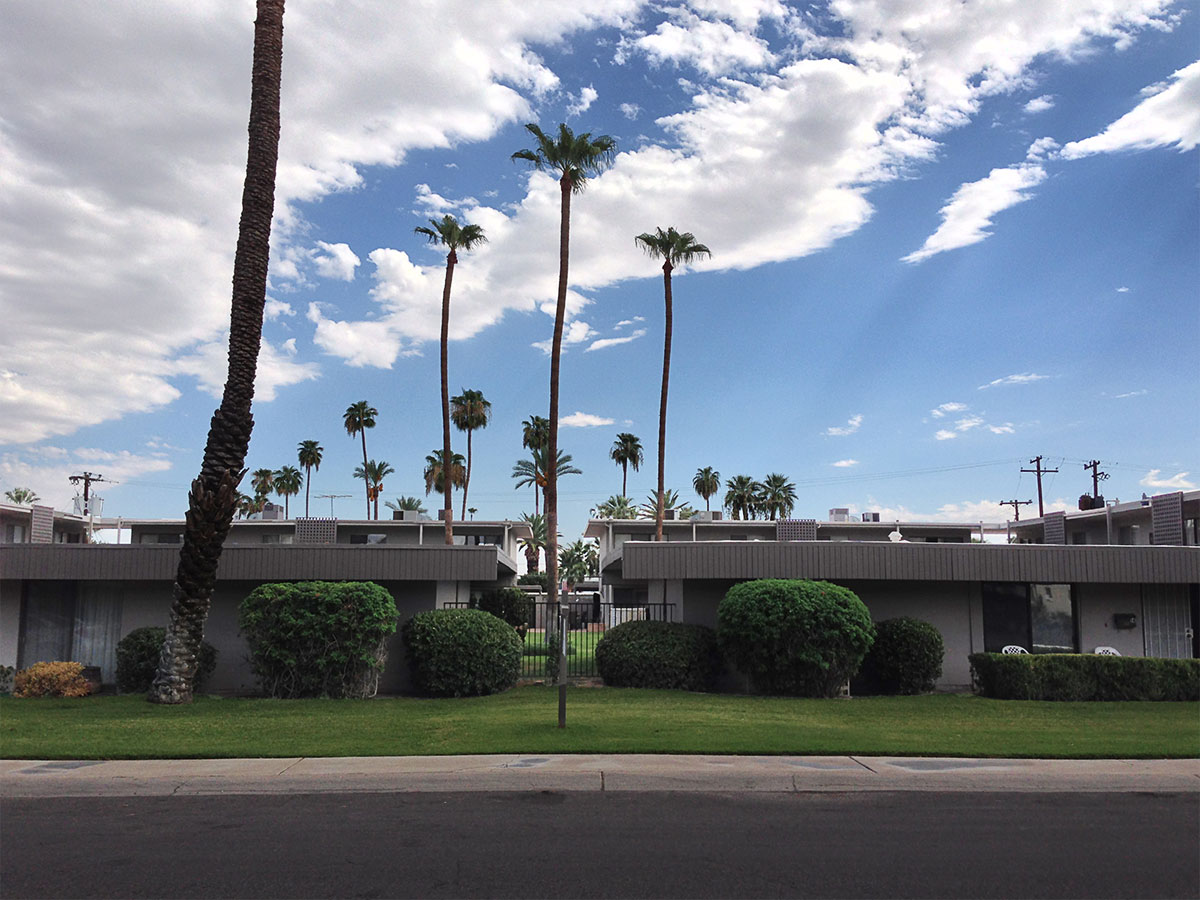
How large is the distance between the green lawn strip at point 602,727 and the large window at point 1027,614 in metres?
3.34

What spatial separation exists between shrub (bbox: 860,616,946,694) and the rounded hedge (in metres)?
7.79

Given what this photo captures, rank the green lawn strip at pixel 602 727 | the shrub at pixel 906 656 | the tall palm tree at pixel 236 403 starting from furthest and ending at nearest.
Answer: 1. the shrub at pixel 906 656
2. the tall palm tree at pixel 236 403
3. the green lawn strip at pixel 602 727

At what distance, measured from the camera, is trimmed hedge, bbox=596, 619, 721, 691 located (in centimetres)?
1942

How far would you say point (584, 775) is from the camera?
35.5 feet

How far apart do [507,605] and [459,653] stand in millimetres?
18783

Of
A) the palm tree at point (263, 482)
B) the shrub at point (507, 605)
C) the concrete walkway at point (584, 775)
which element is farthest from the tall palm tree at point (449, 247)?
the palm tree at point (263, 482)

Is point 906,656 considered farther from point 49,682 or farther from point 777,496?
point 777,496

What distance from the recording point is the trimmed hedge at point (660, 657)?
19.4 metres

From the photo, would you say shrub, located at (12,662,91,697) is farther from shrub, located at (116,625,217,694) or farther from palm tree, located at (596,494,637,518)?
palm tree, located at (596,494,637,518)

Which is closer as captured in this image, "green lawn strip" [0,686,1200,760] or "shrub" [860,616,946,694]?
"green lawn strip" [0,686,1200,760]

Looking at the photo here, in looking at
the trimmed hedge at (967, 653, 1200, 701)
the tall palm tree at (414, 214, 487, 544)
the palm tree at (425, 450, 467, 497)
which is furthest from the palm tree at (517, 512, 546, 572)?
the trimmed hedge at (967, 653, 1200, 701)

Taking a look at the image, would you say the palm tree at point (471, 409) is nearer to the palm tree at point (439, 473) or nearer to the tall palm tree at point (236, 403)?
the palm tree at point (439, 473)

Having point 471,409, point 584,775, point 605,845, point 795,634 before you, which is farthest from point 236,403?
point 471,409

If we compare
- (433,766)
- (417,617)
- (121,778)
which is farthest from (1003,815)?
(417,617)
